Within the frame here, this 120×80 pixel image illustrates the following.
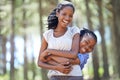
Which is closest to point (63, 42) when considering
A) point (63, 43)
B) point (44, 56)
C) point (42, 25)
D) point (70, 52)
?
point (63, 43)

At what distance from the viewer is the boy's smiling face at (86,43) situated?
3.49 m

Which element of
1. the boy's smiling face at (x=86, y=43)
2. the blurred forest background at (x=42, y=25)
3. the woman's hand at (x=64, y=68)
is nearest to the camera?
the woman's hand at (x=64, y=68)

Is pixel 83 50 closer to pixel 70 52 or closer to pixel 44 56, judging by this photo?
pixel 70 52

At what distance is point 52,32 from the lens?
3.59m

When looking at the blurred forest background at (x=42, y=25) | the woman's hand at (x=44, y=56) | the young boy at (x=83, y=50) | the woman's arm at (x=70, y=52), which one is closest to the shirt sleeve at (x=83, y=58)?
the young boy at (x=83, y=50)

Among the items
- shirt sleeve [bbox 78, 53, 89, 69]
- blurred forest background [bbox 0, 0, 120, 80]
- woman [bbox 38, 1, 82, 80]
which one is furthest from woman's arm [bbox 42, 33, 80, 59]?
blurred forest background [bbox 0, 0, 120, 80]

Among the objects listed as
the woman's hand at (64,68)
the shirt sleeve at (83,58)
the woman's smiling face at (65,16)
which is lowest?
the woman's hand at (64,68)

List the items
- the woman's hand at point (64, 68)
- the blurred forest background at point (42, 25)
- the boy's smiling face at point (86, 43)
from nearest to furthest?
1. the woman's hand at point (64, 68)
2. the boy's smiling face at point (86, 43)
3. the blurred forest background at point (42, 25)

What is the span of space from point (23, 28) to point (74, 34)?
2630 cm

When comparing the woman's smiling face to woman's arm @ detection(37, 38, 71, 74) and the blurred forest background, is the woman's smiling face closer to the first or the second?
woman's arm @ detection(37, 38, 71, 74)

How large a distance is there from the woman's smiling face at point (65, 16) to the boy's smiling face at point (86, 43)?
207 millimetres

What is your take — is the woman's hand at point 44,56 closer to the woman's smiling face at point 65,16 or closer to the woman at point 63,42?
the woman at point 63,42

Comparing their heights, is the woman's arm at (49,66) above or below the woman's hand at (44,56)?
below

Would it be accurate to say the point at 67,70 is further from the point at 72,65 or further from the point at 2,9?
the point at 2,9
